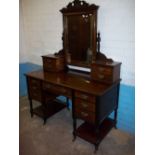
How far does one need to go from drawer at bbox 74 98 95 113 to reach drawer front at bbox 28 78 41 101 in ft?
2.32

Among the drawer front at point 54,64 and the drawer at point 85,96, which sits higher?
the drawer front at point 54,64

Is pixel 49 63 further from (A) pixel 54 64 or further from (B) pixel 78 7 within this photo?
(B) pixel 78 7

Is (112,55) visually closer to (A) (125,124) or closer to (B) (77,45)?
(B) (77,45)

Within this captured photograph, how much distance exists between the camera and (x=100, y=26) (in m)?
2.11

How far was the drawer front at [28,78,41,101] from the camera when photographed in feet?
7.78

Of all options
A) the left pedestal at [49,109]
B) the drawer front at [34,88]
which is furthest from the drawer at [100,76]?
the left pedestal at [49,109]

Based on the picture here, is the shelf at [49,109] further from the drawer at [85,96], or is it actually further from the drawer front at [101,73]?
the drawer front at [101,73]

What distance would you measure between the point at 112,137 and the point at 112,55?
43.3 inches

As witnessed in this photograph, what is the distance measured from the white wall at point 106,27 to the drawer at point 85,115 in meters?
0.64

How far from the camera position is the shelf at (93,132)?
1.97 metres

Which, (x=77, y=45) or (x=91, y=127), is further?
(x=77, y=45)

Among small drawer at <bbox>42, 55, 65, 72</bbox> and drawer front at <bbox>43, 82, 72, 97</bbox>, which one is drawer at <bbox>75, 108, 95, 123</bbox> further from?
small drawer at <bbox>42, 55, 65, 72</bbox>
